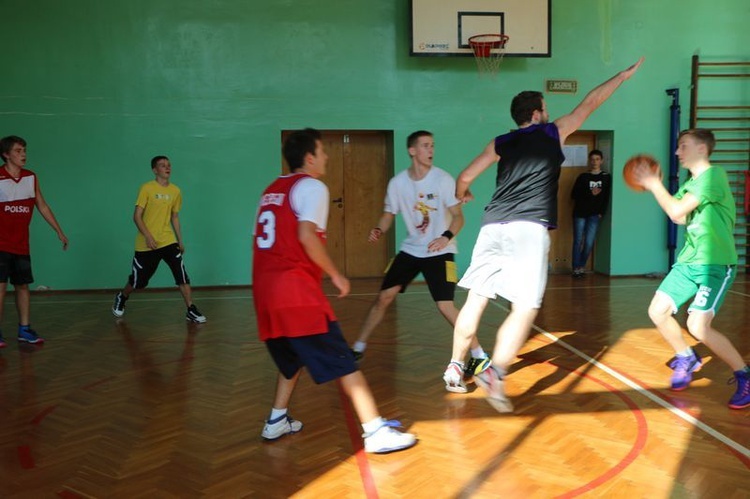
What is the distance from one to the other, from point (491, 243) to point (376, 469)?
61.0 inches

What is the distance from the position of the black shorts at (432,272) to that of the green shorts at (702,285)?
152cm

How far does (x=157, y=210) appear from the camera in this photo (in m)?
7.20

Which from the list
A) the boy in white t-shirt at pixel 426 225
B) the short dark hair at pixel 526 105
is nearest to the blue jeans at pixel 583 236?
the boy in white t-shirt at pixel 426 225

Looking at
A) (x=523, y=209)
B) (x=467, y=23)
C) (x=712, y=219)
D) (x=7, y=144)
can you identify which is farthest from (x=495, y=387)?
(x=467, y=23)

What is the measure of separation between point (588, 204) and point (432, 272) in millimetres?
6447

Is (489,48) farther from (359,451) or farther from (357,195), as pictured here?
(359,451)

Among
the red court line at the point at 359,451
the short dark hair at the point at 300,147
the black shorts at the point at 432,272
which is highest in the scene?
the short dark hair at the point at 300,147

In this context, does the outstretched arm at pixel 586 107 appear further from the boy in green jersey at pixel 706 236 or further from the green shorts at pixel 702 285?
the green shorts at pixel 702 285

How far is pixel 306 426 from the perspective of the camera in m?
4.04

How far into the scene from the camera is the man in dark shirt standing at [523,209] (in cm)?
385

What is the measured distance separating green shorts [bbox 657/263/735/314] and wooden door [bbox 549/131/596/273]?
22.4 ft

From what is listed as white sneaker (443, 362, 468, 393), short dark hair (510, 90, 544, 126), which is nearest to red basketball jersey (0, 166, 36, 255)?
white sneaker (443, 362, 468, 393)

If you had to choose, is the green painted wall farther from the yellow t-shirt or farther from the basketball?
the basketball

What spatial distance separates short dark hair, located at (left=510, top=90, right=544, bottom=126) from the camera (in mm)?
3914
